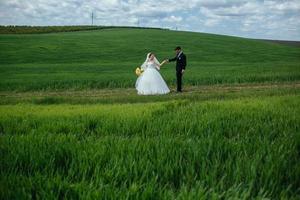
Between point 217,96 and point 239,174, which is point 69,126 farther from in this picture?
point 217,96

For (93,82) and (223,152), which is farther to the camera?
(93,82)

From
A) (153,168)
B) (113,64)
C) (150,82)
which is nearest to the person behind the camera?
(153,168)

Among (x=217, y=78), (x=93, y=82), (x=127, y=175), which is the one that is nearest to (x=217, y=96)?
(x=217, y=78)

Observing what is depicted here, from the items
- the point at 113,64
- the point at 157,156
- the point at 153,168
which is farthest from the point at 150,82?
the point at 113,64

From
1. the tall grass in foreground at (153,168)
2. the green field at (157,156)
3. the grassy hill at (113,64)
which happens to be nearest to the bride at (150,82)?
the grassy hill at (113,64)

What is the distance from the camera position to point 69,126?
24.8ft

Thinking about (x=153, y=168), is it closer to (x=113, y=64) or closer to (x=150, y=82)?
(x=150, y=82)

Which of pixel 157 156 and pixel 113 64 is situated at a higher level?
pixel 157 156

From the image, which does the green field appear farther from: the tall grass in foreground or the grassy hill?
the grassy hill

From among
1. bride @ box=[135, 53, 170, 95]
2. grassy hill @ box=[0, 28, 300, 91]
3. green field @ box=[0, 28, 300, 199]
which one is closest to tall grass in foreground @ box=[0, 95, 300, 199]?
green field @ box=[0, 28, 300, 199]

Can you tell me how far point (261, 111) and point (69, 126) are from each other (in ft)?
13.8

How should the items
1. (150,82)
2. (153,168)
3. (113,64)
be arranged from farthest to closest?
1. (113,64)
2. (150,82)
3. (153,168)

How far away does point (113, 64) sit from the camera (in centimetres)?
4109

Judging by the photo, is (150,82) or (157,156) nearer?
(157,156)
